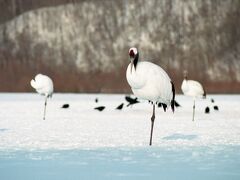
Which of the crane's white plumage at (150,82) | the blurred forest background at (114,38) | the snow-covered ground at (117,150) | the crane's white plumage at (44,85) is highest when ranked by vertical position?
the blurred forest background at (114,38)

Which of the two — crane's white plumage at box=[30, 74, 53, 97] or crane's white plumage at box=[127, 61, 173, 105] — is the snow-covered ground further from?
crane's white plumage at box=[30, 74, 53, 97]

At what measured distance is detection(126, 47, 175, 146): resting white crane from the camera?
1416 centimetres

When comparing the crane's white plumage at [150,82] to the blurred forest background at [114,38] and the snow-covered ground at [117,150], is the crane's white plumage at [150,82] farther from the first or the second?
the blurred forest background at [114,38]

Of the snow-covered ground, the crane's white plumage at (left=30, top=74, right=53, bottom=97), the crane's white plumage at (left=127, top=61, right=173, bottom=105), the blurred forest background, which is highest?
the blurred forest background

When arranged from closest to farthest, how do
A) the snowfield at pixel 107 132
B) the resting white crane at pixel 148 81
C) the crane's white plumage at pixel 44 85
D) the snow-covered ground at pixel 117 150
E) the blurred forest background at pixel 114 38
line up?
the snow-covered ground at pixel 117 150 → the snowfield at pixel 107 132 → the resting white crane at pixel 148 81 → the crane's white plumage at pixel 44 85 → the blurred forest background at pixel 114 38

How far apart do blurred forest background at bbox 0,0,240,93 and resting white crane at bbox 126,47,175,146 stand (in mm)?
36322

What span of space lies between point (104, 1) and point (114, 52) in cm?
535

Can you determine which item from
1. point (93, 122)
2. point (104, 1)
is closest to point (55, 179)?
point (93, 122)

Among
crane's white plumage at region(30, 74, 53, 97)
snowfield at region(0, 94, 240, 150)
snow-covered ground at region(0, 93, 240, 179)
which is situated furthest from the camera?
crane's white plumage at region(30, 74, 53, 97)

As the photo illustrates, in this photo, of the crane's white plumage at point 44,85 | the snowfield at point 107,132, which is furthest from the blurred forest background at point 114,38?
the snowfield at point 107,132

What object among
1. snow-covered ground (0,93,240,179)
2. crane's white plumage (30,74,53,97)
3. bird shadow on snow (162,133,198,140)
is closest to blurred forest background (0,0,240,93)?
crane's white plumage (30,74,53,97)

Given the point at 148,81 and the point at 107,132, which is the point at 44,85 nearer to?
the point at 107,132

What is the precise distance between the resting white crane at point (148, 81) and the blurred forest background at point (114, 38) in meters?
36.3

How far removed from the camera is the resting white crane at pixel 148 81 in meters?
14.2
